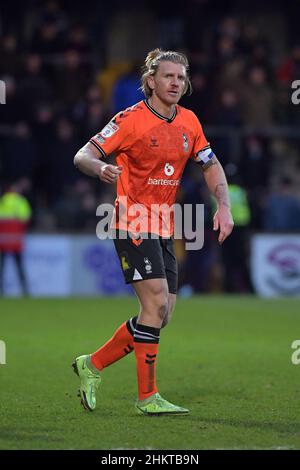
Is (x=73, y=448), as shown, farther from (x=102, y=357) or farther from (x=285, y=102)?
(x=285, y=102)

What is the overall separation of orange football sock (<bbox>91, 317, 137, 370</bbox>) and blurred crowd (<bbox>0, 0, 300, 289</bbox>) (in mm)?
11724

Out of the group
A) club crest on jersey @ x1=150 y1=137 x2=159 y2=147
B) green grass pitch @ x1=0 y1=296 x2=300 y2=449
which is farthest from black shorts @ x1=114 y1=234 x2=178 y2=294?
green grass pitch @ x1=0 y1=296 x2=300 y2=449

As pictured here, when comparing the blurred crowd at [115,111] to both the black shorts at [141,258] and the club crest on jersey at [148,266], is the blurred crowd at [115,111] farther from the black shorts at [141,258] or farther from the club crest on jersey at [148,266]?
the club crest on jersey at [148,266]

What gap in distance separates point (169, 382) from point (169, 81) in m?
2.75

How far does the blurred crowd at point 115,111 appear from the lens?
808 inches

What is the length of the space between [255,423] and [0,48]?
613 inches

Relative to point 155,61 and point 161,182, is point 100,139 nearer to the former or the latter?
point 161,182

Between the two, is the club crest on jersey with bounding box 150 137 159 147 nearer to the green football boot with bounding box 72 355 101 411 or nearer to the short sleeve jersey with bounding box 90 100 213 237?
the short sleeve jersey with bounding box 90 100 213 237

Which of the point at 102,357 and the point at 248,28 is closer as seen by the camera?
the point at 102,357

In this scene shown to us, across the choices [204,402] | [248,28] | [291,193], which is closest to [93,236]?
[291,193]

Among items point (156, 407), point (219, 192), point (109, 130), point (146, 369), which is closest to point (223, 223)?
point (219, 192)

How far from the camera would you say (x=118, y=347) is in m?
8.07

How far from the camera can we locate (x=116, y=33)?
26.0 m

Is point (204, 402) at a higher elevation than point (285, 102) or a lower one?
lower
